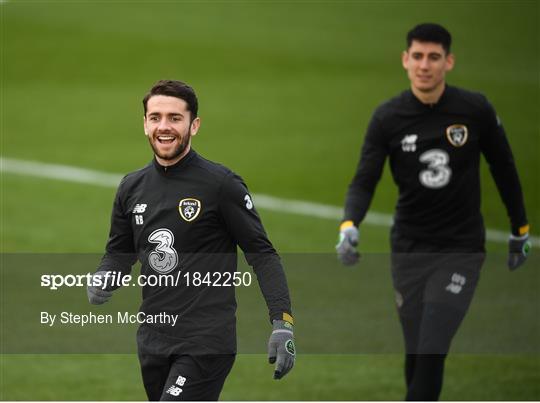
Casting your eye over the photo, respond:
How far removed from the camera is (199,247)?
26.2 feet

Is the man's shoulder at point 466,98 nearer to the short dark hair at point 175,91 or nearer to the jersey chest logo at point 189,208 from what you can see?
the short dark hair at point 175,91

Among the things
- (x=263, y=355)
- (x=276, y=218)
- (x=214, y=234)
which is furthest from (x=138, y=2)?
(x=214, y=234)

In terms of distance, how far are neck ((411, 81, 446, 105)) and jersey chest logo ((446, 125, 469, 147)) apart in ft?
0.80

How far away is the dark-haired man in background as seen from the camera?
10.2m

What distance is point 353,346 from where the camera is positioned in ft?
44.7

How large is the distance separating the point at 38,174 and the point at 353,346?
31.8 feet

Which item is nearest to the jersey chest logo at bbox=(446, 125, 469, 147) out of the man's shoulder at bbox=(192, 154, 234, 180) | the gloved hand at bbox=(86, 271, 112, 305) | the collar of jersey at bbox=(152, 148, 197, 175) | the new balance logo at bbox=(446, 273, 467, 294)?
the new balance logo at bbox=(446, 273, 467, 294)

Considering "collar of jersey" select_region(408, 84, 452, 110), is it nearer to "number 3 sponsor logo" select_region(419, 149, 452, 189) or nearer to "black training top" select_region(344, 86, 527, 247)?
"black training top" select_region(344, 86, 527, 247)

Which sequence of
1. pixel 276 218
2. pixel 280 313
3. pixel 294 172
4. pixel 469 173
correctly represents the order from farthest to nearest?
pixel 294 172 → pixel 276 218 → pixel 469 173 → pixel 280 313

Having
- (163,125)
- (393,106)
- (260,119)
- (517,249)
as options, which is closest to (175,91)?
(163,125)

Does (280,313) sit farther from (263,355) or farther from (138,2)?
(138,2)

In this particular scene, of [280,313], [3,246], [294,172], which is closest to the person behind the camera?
[280,313]

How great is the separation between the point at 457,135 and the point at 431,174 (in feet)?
1.13

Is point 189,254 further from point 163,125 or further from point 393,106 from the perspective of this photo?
point 393,106
